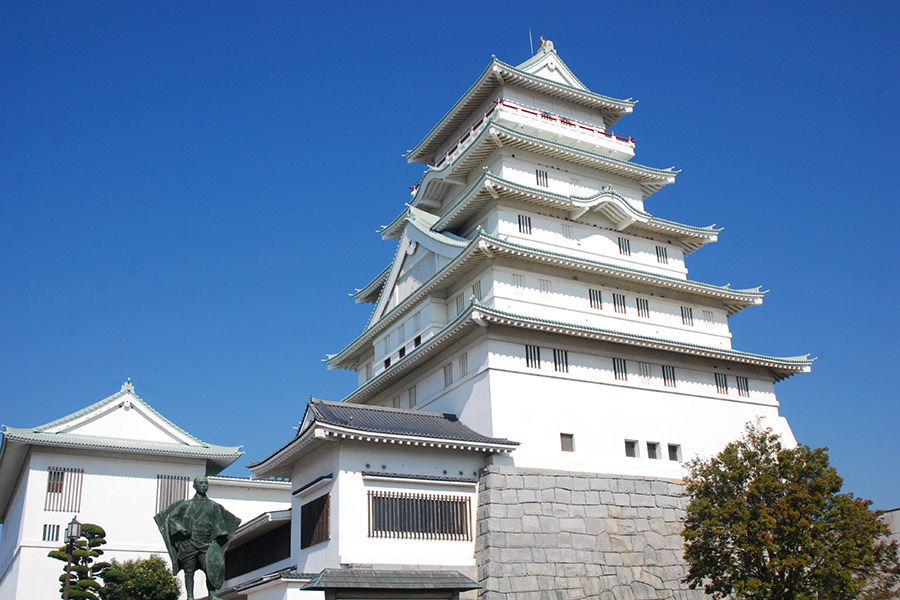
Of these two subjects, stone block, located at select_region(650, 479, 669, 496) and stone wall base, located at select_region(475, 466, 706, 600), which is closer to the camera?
stone wall base, located at select_region(475, 466, 706, 600)

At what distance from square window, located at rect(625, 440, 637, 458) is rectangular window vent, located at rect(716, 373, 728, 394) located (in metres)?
5.45

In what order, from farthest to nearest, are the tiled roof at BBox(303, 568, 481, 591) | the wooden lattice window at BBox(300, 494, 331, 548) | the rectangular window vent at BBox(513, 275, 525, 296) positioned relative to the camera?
the rectangular window vent at BBox(513, 275, 525, 296) → the wooden lattice window at BBox(300, 494, 331, 548) → the tiled roof at BBox(303, 568, 481, 591)

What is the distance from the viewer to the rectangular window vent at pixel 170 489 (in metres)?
36.5

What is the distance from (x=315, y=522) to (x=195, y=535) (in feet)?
37.8

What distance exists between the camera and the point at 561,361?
95.6 ft

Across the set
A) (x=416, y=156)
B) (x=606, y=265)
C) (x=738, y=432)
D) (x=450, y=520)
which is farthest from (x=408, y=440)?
(x=416, y=156)

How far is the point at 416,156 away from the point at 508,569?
84.0 feet

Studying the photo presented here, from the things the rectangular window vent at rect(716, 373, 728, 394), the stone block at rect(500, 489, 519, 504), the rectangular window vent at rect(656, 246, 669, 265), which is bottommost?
the stone block at rect(500, 489, 519, 504)

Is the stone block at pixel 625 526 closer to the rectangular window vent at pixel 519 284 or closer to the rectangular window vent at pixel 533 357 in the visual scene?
the rectangular window vent at pixel 533 357

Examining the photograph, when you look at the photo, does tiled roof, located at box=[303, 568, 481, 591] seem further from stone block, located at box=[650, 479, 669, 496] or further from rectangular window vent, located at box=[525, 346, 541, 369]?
stone block, located at box=[650, 479, 669, 496]

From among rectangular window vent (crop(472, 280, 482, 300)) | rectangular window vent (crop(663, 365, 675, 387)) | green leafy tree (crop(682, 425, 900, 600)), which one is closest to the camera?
green leafy tree (crop(682, 425, 900, 600))

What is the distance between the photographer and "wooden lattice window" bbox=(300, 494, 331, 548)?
24.8 metres

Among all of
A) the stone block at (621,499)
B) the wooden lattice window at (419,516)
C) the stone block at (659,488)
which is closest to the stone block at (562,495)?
the stone block at (621,499)

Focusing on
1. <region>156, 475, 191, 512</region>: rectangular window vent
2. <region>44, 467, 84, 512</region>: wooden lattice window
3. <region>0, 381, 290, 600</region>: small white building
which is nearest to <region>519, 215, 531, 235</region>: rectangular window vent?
<region>0, 381, 290, 600</region>: small white building
